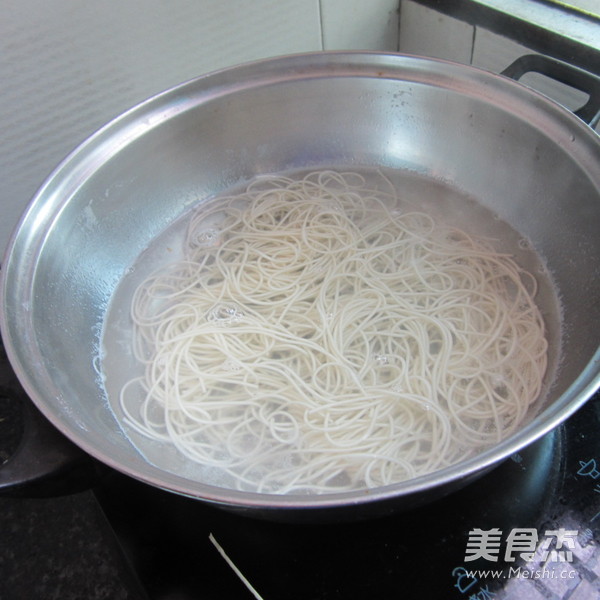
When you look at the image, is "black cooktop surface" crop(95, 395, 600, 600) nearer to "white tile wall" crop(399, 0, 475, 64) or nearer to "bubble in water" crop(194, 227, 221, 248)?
"bubble in water" crop(194, 227, 221, 248)

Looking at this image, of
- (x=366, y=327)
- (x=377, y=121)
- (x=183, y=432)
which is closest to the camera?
(x=183, y=432)

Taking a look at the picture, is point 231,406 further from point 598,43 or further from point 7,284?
point 598,43

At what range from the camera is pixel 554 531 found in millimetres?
952

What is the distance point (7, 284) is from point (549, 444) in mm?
1066

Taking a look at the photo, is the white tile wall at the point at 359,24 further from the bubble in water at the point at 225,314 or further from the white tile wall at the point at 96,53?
the bubble in water at the point at 225,314

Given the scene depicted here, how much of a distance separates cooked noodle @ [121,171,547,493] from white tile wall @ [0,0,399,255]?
0.39 metres

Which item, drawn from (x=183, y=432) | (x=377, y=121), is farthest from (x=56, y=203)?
(x=377, y=121)

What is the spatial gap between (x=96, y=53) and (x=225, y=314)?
72cm

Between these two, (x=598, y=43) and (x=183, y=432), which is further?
Answer: (x=598, y=43)

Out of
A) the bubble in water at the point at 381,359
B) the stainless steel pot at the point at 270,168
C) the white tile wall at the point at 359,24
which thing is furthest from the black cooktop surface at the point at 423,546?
the white tile wall at the point at 359,24

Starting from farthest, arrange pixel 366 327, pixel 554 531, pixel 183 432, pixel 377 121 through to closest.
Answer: pixel 377 121 < pixel 366 327 < pixel 183 432 < pixel 554 531

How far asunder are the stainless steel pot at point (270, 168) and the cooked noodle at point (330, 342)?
10 cm

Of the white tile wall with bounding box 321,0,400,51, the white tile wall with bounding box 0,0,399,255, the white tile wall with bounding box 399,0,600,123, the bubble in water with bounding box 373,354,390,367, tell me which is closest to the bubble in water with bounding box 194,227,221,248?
the white tile wall with bounding box 0,0,399,255

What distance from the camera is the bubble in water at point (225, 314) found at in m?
1.38
